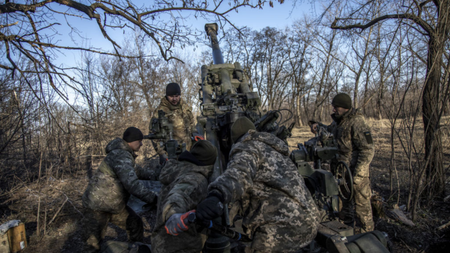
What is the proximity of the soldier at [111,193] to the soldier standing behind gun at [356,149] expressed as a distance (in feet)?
9.25

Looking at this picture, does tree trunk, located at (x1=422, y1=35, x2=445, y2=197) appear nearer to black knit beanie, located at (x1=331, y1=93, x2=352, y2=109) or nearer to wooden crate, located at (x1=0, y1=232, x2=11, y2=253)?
black knit beanie, located at (x1=331, y1=93, x2=352, y2=109)

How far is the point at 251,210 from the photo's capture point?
2.58 meters

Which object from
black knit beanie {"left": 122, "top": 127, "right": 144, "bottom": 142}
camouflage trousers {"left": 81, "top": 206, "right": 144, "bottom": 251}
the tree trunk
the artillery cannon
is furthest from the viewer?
the tree trunk

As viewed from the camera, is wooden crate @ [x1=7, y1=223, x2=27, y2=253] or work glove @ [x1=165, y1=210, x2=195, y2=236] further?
wooden crate @ [x1=7, y1=223, x2=27, y2=253]

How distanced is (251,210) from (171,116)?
4.55m

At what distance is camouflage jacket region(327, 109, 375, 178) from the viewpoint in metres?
4.41

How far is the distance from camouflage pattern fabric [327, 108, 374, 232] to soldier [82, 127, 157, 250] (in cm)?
316

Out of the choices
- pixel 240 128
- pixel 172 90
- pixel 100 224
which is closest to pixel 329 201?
pixel 240 128

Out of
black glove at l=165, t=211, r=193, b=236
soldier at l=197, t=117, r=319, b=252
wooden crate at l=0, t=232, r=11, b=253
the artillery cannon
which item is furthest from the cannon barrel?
black glove at l=165, t=211, r=193, b=236

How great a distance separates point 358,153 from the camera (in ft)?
14.9

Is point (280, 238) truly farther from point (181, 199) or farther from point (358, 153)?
point (358, 153)

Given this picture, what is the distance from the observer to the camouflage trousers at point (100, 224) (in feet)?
12.1

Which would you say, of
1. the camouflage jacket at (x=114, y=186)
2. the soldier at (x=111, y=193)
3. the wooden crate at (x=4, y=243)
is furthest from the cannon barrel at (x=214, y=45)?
the wooden crate at (x=4, y=243)

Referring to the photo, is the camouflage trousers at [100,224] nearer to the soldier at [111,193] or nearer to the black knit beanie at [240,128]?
the soldier at [111,193]
